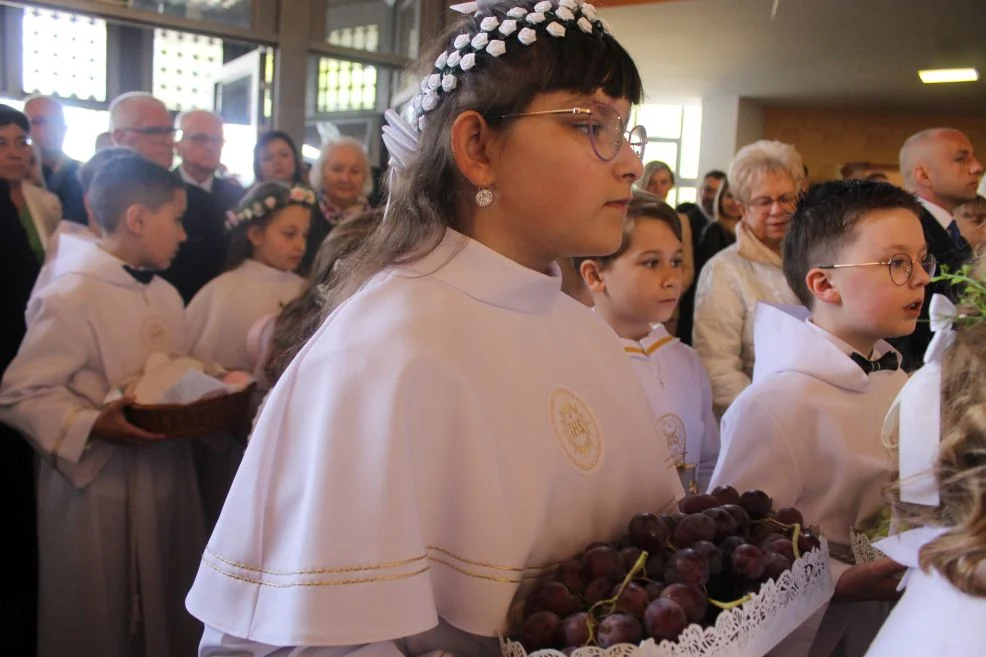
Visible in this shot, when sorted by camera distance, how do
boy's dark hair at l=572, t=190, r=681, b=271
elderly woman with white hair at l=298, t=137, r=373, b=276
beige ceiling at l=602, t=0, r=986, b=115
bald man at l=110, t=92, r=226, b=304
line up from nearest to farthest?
boy's dark hair at l=572, t=190, r=681, b=271 < bald man at l=110, t=92, r=226, b=304 < elderly woman with white hair at l=298, t=137, r=373, b=276 < beige ceiling at l=602, t=0, r=986, b=115

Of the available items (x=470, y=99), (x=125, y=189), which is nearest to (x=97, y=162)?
(x=125, y=189)

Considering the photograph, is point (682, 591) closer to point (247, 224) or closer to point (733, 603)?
point (733, 603)

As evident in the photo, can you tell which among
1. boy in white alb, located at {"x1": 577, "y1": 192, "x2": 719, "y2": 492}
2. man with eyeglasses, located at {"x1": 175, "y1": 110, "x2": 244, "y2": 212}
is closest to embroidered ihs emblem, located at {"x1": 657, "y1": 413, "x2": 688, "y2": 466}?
boy in white alb, located at {"x1": 577, "y1": 192, "x2": 719, "y2": 492}

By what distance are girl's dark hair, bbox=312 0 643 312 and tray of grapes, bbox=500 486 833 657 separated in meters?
0.58

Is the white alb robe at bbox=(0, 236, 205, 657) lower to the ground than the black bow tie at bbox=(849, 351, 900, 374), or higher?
lower

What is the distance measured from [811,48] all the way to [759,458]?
34.0 feet

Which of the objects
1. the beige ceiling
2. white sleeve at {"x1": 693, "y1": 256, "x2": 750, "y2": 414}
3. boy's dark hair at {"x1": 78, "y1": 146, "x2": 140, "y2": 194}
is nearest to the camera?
white sleeve at {"x1": 693, "y1": 256, "x2": 750, "y2": 414}

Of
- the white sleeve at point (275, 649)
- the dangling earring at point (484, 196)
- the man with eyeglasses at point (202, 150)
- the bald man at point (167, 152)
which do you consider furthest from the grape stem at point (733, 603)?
the man with eyeglasses at point (202, 150)

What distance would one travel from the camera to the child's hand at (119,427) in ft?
9.68

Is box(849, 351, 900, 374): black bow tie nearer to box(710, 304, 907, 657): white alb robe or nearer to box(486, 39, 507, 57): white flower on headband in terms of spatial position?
box(710, 304, 907, 657): white alb robe

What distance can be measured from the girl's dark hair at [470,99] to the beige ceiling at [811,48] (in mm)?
7507

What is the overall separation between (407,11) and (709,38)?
14.7 feet

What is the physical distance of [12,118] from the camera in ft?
13.5

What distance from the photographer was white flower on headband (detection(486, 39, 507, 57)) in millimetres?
1492
